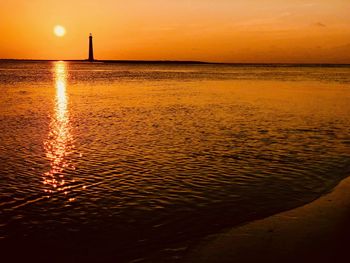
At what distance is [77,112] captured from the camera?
33719 millimetres

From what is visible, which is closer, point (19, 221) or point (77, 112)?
point (19, 221)

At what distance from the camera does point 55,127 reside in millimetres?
25453

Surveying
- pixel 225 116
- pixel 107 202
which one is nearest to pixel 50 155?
pixel 107 202

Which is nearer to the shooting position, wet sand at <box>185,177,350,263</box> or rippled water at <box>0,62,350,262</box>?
wet sand at <box>185,177,350,263</box>

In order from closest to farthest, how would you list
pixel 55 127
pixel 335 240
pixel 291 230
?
pixel 335 240 → pixel 291 230 → pixel 55 127

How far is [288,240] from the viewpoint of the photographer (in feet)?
28.8

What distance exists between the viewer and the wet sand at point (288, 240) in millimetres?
7996

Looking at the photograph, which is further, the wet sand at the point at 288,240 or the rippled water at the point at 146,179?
the rippled water at the point at 146,179

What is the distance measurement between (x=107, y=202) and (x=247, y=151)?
27.2 feet

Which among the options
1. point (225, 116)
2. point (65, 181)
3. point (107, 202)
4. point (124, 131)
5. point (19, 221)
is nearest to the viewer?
Result: point (19, 221)

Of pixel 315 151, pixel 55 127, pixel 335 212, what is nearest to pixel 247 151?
pixel 315 151

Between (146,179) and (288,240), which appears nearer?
(288,240)

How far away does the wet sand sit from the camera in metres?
8.00

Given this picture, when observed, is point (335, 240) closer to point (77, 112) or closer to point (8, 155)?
point (8, 155)
